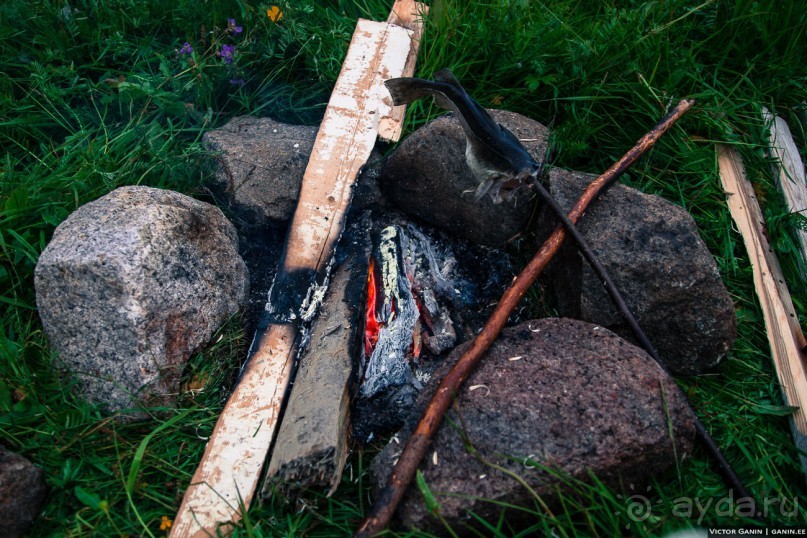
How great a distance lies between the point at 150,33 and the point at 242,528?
8.70 feet

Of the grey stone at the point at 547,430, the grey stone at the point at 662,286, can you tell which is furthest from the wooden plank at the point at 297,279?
the grey stone at the point at 662,286

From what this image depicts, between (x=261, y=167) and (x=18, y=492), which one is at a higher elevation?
(x=261, y=167)

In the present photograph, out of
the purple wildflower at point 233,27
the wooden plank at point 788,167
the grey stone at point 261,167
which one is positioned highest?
the wooden plank at point 788,167

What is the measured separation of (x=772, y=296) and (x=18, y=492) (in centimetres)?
295

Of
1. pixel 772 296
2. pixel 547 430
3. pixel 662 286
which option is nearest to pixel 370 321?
pixel 547 430

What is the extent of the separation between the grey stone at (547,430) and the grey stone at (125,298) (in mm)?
905

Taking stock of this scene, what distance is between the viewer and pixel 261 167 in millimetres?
2777

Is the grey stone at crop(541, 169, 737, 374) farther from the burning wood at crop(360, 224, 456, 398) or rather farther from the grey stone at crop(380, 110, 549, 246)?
the burning wood at crop(360, 224, 456, 398)

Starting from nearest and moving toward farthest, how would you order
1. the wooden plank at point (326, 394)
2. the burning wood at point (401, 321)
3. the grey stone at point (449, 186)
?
1. the wooden plank at point (326, 394)
2. the burning wood at point (401, 321)
3. the grey stone at point (449, 186)

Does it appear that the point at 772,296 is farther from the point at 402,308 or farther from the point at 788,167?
the point at 402,308

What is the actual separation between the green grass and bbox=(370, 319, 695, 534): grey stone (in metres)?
0.52

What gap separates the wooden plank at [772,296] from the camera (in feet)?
7.66

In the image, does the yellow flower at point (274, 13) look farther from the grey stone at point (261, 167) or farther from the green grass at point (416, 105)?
the grey stone at point (261, 167)

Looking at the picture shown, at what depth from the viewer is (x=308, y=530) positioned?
1958 mm
